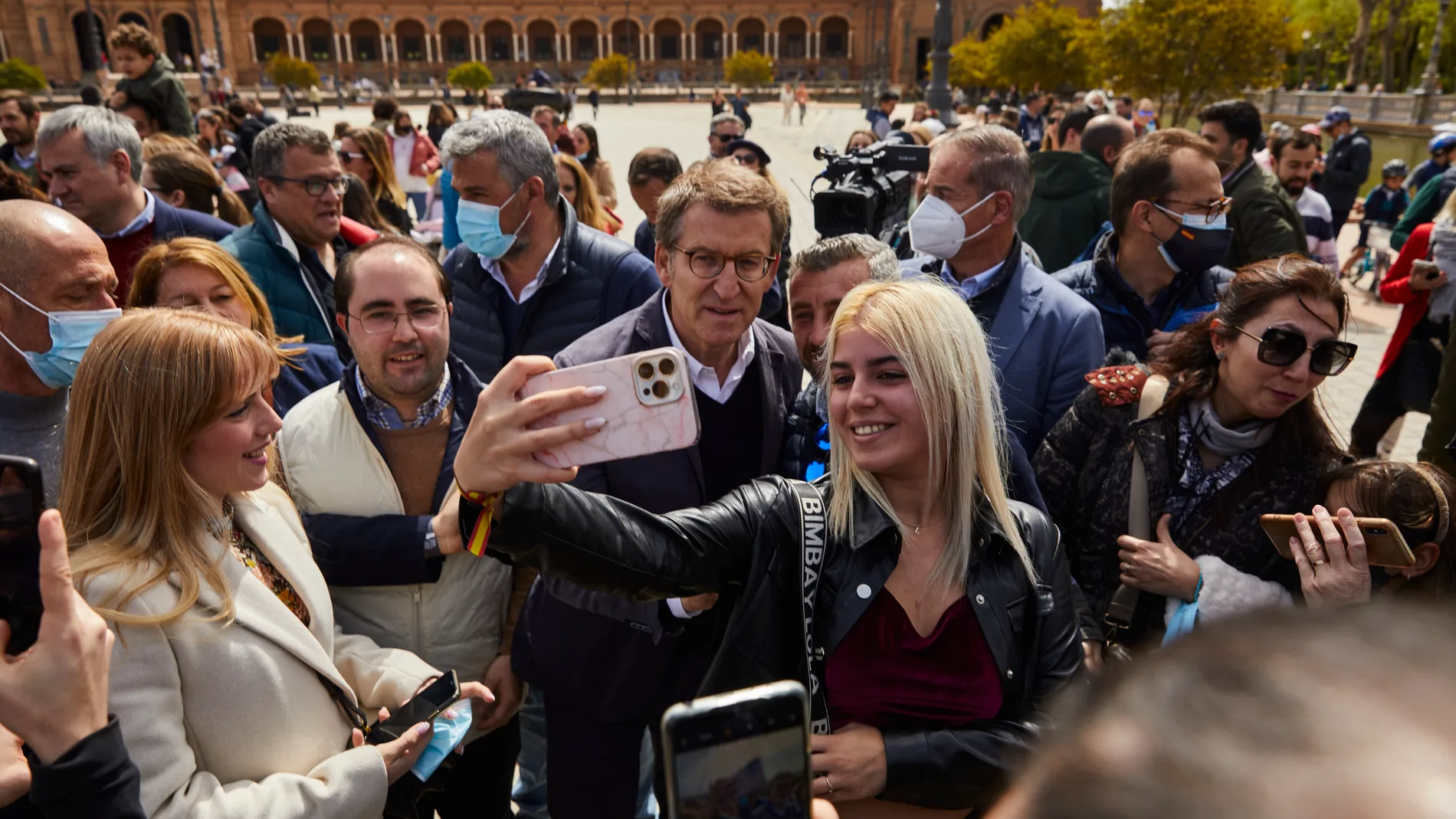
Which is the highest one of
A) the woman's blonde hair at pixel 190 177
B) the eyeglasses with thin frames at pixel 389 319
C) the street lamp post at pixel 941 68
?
the street lamp post at pixel 941 68

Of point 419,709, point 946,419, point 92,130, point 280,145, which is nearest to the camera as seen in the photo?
point 946,419

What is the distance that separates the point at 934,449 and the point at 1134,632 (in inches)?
44.8

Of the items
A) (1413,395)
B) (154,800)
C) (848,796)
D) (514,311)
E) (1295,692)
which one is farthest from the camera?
(1413,395)

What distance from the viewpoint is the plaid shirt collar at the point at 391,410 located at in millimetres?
2695

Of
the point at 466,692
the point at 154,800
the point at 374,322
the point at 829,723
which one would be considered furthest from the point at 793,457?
the point at 154,800

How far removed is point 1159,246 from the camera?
3770 mm

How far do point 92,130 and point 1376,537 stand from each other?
5.02m

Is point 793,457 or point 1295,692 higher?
point 1295,692

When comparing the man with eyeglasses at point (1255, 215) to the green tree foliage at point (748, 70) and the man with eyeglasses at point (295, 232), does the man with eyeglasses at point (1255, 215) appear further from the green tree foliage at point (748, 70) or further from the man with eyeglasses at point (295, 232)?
the green tree foliage at point (748, 70)

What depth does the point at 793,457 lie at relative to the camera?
2.64m

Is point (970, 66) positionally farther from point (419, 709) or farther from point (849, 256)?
point (419, 709)

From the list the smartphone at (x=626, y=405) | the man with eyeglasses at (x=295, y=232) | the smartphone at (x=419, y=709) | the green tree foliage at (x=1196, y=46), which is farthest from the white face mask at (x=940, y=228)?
the green tree foliage at (x=1196, y=46)

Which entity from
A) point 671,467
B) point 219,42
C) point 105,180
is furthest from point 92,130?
point 219,42

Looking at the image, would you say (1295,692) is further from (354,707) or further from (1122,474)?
(1122,474)
